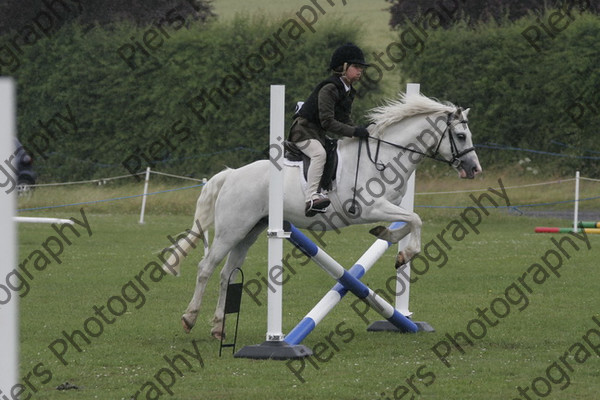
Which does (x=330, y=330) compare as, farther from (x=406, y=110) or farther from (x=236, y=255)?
(x=406, y=110)

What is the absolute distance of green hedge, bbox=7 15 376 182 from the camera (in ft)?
84.3

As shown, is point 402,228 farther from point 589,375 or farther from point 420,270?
point 420,270

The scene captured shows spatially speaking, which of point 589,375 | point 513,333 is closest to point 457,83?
point 513,333

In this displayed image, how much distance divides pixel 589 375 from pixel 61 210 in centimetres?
1838

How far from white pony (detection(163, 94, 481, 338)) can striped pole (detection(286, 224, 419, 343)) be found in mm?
465

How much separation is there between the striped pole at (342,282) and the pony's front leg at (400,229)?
1.39 ft

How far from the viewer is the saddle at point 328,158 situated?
27.4ft

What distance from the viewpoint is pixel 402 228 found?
27.2 feet

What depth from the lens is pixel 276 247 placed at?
291 inches

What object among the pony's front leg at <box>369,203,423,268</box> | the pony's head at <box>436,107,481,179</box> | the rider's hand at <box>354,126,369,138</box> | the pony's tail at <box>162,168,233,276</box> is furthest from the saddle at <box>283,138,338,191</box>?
the pony's head at <box>436,107,481,179</box>

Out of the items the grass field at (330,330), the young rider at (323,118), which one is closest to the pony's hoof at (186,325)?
the grass field at (330,330)

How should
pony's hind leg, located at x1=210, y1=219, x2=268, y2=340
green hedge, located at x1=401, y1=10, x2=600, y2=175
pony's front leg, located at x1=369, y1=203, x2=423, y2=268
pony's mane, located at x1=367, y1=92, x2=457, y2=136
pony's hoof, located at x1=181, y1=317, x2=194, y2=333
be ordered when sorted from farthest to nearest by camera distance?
green hedge, located at x1=401, y1=10, x2=600, y2=175, pony's hind leg, located at x1=210, y1=219, x2=268, y2=340, pony's mane, located at x1=367, y1=92, x2=457, y2=136, pony's hoof, located at x1=181, y1=317, x2=194, y2=333, pony's front leg, located at x1=369, y1=203, x2=423, y2=268

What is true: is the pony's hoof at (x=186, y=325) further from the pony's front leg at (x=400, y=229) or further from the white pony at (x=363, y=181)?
the pony's front leg at (x=400, y=229)

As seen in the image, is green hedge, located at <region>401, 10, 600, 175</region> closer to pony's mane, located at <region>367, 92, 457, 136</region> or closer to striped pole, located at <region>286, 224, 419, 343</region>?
pony's mane, located at <region>367, 92, 457, 136</region>
